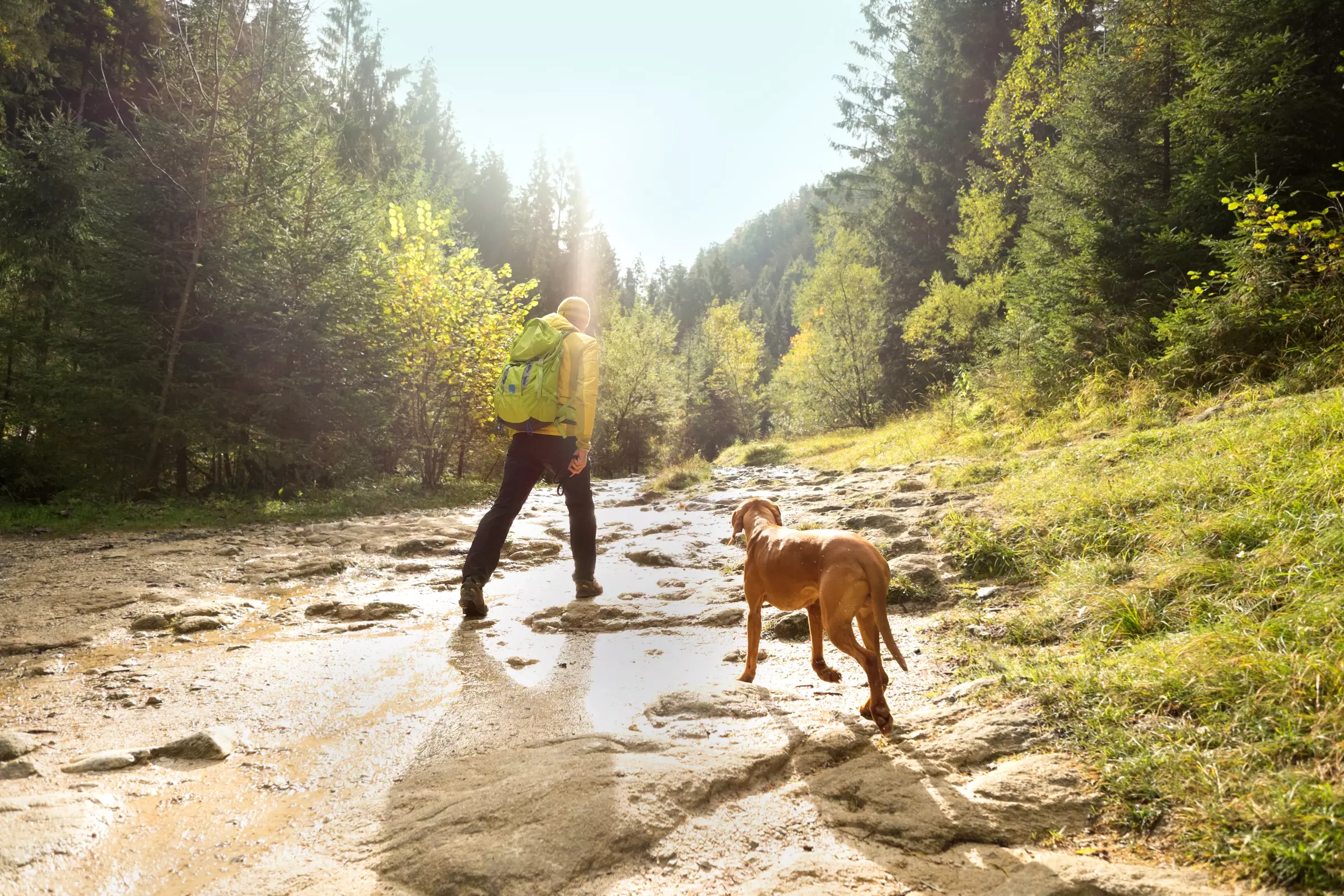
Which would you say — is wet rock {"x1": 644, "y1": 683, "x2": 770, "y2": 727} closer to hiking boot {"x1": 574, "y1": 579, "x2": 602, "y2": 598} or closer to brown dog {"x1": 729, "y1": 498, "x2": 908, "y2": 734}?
brown dog {"x1": 729, "y1": 498, "x2": 908, "y2": 734}

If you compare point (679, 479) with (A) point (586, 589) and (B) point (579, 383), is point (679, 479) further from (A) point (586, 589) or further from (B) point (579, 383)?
(B) point (579, 383)

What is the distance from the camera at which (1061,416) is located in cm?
1020

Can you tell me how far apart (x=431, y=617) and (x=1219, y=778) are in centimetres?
514

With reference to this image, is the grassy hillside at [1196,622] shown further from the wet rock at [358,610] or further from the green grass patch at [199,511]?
the green grass patch at [199,511]

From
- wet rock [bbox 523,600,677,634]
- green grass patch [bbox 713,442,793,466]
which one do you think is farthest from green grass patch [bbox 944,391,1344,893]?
green grass patch [bbox 713,442,793,466]

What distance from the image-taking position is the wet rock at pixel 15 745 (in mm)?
2652

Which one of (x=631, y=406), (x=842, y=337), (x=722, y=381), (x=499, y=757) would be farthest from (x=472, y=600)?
(x=722, y=381)

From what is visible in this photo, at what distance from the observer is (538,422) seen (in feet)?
17.5

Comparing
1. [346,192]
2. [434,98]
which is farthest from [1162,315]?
[434,98]

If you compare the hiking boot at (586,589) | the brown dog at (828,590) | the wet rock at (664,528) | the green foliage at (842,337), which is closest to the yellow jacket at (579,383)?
the hiking boot at (586,589)

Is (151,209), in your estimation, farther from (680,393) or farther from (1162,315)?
(680,393)

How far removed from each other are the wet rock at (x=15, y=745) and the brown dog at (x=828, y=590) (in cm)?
340

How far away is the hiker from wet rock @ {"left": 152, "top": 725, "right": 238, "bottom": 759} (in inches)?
92.4

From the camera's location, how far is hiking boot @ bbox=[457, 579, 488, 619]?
5.19 metres
